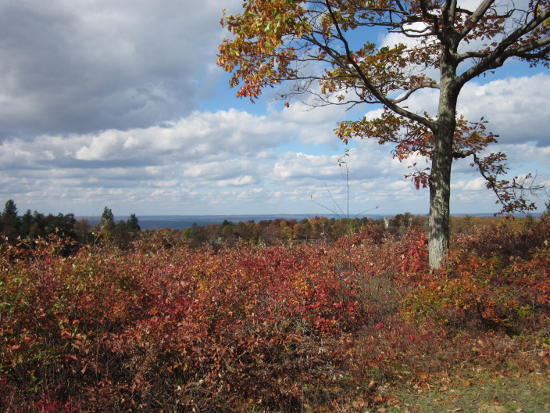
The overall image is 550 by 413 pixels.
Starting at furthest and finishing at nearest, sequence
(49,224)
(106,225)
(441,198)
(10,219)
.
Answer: (10,219)
(49,224)
(106,225)
(441,198)

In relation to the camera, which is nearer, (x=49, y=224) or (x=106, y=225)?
(x=106, y=225)

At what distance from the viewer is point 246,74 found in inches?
350

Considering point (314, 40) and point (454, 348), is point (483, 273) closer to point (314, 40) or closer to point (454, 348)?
point (454, 348)

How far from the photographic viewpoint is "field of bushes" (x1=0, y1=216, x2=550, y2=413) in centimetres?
481

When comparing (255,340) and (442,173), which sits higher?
(442,173)

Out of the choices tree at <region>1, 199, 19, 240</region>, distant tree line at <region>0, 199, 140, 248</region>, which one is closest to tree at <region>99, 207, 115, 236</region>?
distant tree line at <region>0, 199, 140, 248</region>

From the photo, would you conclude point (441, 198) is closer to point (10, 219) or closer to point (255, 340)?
point (255, 340)

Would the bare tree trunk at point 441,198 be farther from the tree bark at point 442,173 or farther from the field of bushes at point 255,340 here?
the field of bushes at point 255,340

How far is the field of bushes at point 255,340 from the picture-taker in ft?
15.8

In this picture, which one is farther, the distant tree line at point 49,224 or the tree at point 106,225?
the distant tree line at point 49,224

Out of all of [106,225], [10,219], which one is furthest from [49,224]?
[106,225]

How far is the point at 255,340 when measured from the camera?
18.0ft

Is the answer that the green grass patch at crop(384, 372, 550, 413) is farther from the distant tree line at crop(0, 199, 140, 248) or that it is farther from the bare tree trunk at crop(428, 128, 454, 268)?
the distant tree line at crop(0, 199, 140, 248)

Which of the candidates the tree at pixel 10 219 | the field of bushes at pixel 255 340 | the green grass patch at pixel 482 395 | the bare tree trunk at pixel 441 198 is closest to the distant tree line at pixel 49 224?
the tree at pixel 10 219
